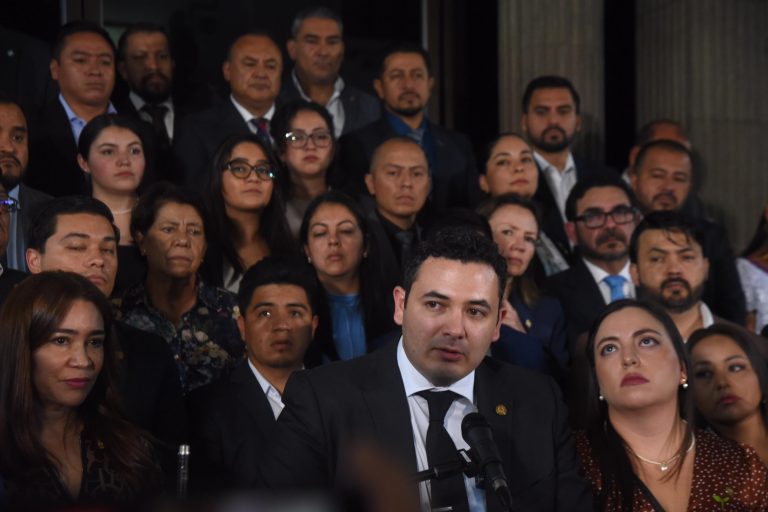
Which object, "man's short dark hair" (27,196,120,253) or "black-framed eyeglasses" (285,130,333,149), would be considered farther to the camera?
"black-framed eyeglasses" (285,130,333,149)

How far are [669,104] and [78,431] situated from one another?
5.77 metres

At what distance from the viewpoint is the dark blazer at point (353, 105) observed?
720 centimetres

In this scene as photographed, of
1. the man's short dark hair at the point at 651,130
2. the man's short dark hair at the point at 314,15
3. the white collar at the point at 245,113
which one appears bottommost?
the man's short dark hair at the point at 651,130

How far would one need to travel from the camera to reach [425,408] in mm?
3711

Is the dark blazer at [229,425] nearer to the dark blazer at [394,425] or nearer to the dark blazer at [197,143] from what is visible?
the dark blazer at [394,425]

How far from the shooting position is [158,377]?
452cm

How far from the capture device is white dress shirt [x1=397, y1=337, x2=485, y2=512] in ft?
11.9

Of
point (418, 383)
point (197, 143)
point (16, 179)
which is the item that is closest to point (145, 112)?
point (197, 143)

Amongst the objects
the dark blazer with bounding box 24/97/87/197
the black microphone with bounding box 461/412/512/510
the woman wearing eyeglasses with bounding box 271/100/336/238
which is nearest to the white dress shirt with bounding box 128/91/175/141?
the dark blazer with bounding box 24/97/87/197

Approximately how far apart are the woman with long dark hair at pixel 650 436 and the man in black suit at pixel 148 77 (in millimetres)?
2809

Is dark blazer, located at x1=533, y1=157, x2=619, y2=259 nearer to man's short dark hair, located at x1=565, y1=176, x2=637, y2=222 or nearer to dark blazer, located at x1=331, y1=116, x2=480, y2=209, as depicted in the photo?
man's short dark hair, located at x1=565, y1=176, x2=637, y2=222

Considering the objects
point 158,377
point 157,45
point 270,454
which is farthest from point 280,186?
point 270,454

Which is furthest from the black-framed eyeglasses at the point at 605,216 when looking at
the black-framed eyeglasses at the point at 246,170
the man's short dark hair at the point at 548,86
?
the black-framed eyeglasses at the point at 246,170

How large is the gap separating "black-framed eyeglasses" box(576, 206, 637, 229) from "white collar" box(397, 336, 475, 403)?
2.86 m
